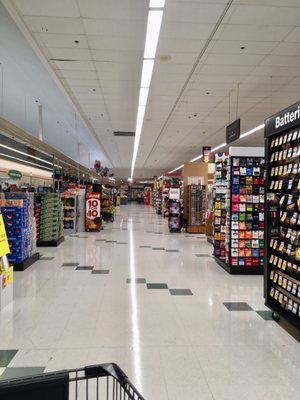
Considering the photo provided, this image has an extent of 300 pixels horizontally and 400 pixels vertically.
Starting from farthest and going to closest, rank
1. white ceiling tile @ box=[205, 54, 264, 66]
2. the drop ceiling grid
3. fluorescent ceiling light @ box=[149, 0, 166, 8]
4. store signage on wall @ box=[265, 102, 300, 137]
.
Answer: white ceiling tile @ box=[205, 54, 264, 66], the drop ceiling grid, fluorescent ceiling light @ box=[149, 0, 166, 8], store signage on wall @ box=[265, 102, 300, 137]

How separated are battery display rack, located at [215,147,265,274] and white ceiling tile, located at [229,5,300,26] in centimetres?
204

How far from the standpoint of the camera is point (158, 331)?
11.2 feet

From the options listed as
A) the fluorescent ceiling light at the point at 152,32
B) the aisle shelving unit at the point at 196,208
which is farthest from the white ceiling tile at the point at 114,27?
the aisle shelving unit at the point at 196,208

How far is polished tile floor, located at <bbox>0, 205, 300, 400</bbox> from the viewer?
254 centimetres

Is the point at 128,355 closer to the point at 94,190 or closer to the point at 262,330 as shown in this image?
the point at 262,330

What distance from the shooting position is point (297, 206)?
3332 mm

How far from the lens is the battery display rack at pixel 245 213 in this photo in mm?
5902

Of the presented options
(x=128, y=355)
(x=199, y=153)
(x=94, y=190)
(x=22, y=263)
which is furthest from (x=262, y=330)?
(x=199, y=153)

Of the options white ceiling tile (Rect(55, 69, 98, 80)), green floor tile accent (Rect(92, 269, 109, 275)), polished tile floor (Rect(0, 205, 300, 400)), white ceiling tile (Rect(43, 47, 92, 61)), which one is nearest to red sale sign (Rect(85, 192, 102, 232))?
white ceiling tile (Rect(55, 69, 98, 80))

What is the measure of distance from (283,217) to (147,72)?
466cm

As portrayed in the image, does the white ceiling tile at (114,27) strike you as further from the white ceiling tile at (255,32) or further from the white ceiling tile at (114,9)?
the white ceiling tile at (255,32)

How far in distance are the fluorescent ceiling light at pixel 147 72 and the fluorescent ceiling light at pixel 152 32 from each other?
34 centimetres

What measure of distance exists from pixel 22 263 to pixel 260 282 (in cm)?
424

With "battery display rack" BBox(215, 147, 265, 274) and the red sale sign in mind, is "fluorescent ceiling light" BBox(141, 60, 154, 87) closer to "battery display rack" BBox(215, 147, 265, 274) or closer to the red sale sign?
"battery display rack" BBox(215, 147, 265, 274)
